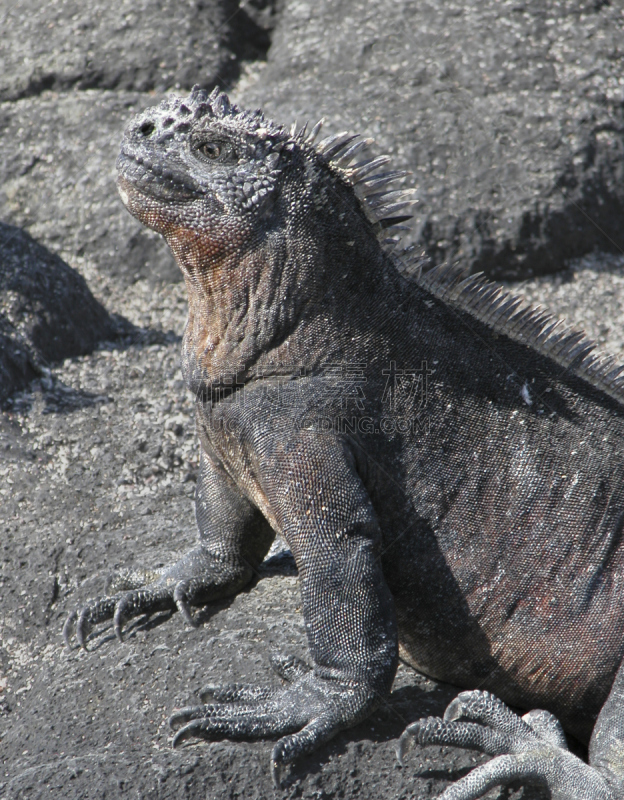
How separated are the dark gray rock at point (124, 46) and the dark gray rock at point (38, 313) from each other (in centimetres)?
189

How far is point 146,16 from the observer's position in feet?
22.7

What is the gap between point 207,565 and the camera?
3225 mm

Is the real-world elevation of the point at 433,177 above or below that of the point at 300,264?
below

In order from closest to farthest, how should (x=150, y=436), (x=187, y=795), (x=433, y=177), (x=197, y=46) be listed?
(x=187, y=795), (x=150, y=436), (x=433, y=177), (x=197, y=46)

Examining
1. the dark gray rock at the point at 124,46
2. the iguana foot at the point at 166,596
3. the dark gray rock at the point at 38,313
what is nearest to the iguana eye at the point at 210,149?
the iguana foot at the point at 166,596

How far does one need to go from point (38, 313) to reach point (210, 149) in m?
2.94

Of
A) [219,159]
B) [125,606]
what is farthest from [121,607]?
[219,159]

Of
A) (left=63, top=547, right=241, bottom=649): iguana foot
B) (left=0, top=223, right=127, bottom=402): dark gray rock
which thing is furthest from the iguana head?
(left=0, top=223, right=127, bottom=402): dark gray rock

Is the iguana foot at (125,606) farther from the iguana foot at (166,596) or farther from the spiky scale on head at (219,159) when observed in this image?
the spiky scale on head at (219,159)

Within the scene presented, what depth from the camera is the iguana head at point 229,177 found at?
261cm

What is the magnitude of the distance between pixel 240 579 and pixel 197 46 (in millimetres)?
5142

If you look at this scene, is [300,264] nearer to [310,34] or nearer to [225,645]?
[225,645]

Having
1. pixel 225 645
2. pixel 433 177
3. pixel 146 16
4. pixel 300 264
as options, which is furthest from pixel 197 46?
pixel 225 645

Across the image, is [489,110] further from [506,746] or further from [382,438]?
[506,746]
